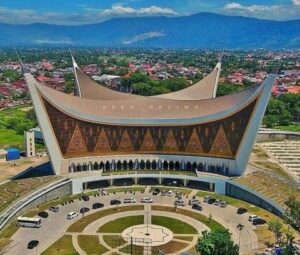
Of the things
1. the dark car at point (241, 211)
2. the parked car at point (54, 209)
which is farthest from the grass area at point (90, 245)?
the dark car at point (241, 211)

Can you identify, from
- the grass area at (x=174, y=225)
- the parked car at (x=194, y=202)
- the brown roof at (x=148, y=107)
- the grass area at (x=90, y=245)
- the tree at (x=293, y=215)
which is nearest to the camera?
the grass area at (x=90, y=245)

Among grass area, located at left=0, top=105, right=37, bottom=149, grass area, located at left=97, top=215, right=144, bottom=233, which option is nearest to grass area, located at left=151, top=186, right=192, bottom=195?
grass area, located at left=97, top=215, right=144, bottom=233

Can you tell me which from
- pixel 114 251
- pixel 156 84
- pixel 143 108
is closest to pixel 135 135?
pixel 143 108

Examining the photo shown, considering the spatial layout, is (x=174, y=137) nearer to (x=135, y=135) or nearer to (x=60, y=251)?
(x=135, y=135)

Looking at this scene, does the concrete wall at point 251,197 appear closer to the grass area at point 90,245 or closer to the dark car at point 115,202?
the dark car at point 115,202

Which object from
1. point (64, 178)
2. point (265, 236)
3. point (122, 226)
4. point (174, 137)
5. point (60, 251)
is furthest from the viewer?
point (174, 137)

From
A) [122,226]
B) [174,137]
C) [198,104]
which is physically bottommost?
[122,226]
